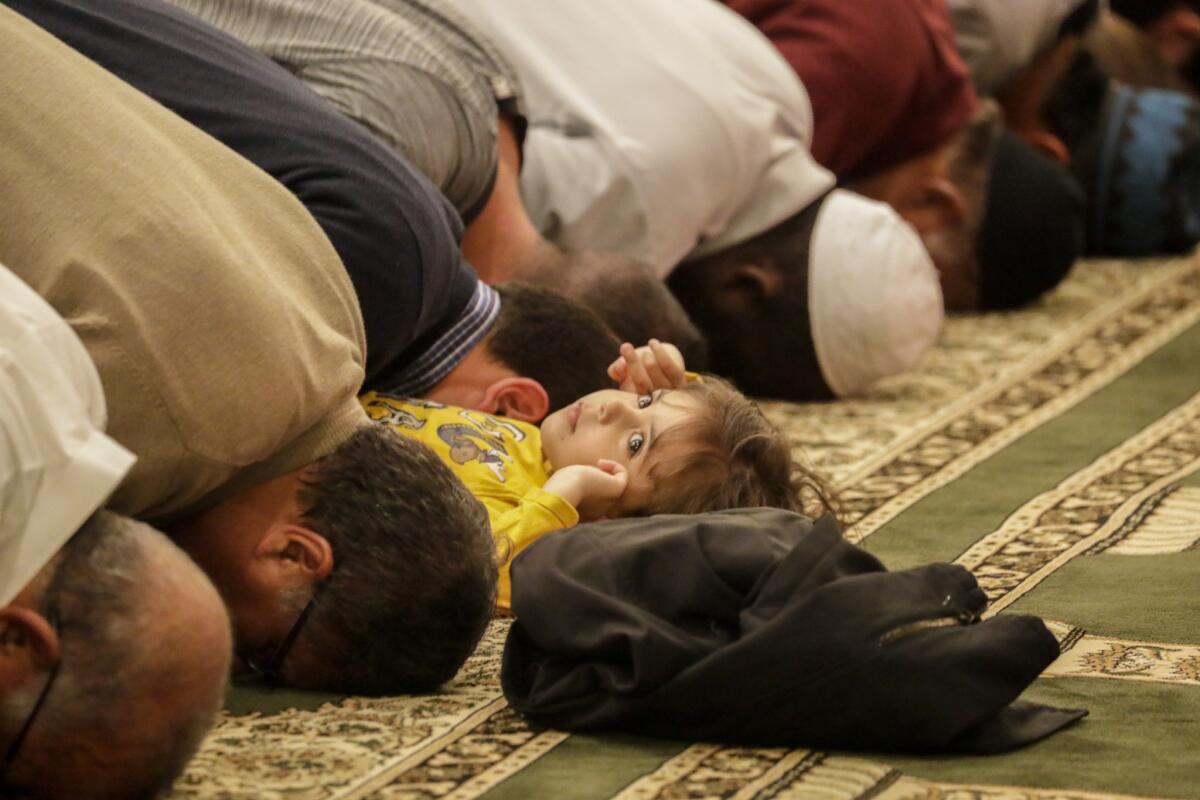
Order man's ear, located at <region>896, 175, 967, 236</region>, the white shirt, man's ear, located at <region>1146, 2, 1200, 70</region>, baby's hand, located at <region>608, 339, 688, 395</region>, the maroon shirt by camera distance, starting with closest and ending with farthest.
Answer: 1. baby's hand, located at <region>608, 339, 688, 395</region>
2. the white shirt
3. the maroon shirt
4. man's ear, located at <region>896, 175, 967, 236</region>
5. man's ear, located at <region>1146, 2, 1200, 70</region>

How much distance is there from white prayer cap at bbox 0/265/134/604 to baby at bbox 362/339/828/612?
0.76 m

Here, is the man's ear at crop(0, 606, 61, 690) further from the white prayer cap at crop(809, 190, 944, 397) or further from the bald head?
the white prayer cap at crop(809, 190, 944, 397)

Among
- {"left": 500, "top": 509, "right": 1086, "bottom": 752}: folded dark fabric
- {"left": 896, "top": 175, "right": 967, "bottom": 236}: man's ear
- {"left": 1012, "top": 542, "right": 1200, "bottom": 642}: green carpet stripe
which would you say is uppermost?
{"left": 500, "top": 509, "right": 1086, "bottom": 752}: folded dark fabric

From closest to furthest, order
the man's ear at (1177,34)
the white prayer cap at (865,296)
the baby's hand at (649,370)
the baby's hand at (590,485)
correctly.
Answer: the baby's hand at (590,485)
the baby's hand at (649,370)
the white prayer cap at (865,296)
the man's ear at (1177,34)

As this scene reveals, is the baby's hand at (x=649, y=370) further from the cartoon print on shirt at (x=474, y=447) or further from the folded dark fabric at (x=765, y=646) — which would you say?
the folded dark fabric at (x=765, y=646)

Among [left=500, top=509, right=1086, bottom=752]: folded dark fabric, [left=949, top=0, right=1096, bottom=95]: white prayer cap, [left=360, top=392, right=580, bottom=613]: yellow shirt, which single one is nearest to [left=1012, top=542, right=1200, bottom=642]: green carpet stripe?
[left=500, top=509, right=1086, bottom=752]: folded dark fabric

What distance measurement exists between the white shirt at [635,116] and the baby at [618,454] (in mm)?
914

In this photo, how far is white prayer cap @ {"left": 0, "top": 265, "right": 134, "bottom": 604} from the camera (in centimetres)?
164

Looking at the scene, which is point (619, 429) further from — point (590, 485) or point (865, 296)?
point (865, 296)

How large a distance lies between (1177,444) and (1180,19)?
2.91m

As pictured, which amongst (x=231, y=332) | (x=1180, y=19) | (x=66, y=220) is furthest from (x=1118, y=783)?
(x=1180, y=19)

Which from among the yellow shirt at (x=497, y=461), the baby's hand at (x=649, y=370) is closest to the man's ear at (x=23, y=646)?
the yellow shirt at (x=497, y=461)

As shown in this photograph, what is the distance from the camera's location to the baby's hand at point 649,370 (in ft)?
8.82

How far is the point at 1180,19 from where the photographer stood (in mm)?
5891
